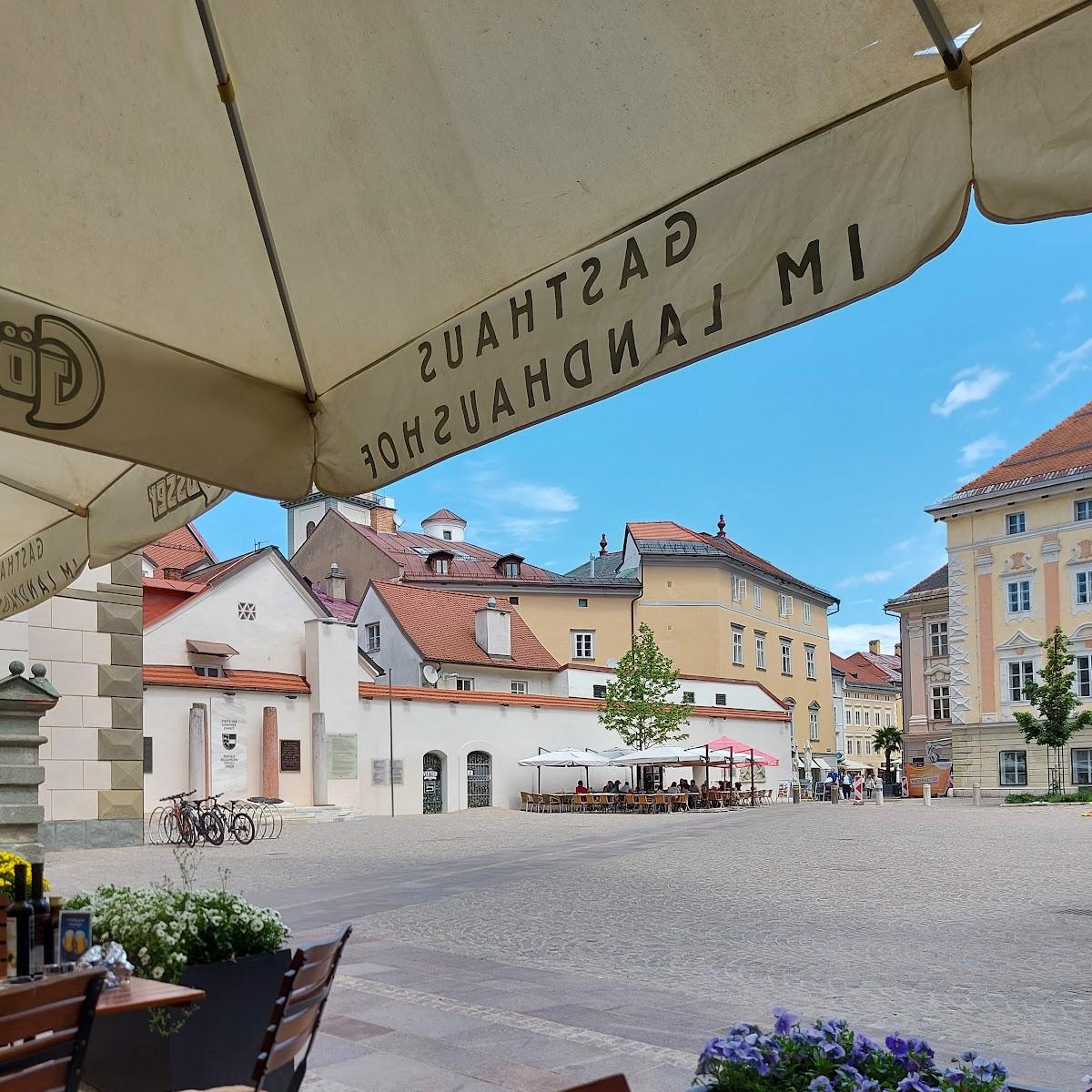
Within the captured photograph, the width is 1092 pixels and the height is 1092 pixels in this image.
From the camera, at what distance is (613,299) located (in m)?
2.69

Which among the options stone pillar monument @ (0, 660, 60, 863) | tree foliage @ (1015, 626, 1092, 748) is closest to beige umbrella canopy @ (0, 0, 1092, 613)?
stone pillar monument @ (0, 660, 60, 863)

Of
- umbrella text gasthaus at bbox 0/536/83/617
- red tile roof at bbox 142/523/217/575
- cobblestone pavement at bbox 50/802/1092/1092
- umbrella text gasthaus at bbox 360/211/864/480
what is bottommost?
cobblestone pavement at bbox 50/802/1092/1092

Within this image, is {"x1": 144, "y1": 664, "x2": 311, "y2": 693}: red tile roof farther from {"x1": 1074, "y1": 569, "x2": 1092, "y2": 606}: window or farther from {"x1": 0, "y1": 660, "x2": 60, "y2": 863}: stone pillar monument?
{"x1": 1074, "y1": 569, "x2": 1092, "y2": 606}: window

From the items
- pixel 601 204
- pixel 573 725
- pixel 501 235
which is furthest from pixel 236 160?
pixel 573 725

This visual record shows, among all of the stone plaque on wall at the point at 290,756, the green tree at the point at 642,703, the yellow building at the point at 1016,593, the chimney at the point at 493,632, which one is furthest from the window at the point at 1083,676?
the stone plaque on wall at the point at 290,756

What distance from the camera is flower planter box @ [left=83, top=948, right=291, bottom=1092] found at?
4.50 m

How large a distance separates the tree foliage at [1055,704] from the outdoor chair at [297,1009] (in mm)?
44455

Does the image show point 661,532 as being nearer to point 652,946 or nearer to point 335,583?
point 335,583

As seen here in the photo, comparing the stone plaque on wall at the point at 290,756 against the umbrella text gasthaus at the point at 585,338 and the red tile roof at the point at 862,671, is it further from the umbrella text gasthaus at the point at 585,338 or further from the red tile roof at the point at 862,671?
the red tile roof at the point at 862,671

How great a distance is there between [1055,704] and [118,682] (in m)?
34.9

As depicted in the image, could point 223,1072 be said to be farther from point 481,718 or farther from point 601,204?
point 481,718

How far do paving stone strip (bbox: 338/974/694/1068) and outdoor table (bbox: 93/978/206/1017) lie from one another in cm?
277

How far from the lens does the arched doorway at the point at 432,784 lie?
3709 centimetres

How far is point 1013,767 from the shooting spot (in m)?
49.0
